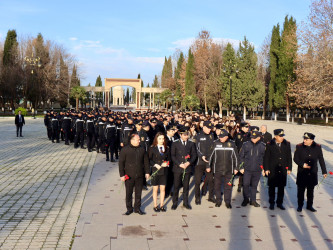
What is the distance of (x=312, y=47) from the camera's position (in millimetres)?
31016

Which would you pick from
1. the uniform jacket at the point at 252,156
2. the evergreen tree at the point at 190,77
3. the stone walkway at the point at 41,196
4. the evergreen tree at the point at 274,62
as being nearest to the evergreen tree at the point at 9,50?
the evergreen tree at the point at 190,77

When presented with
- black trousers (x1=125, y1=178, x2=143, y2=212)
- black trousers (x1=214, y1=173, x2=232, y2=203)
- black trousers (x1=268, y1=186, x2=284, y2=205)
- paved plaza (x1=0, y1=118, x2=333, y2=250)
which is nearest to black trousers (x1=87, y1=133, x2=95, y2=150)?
paved plaza (x1=0, y1=118, x2=333, y2=250)

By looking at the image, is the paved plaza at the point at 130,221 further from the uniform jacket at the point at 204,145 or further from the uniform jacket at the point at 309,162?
the uniform jacket at the point at 204,145

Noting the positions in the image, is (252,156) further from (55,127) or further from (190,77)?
(190,77)

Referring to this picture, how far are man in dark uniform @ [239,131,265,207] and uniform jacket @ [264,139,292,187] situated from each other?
19cm

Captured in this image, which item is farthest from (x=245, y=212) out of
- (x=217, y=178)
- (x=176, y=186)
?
(x=176, y=186)

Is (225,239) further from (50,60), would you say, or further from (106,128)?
(50,60)

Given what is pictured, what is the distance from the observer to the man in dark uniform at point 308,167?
732 cm

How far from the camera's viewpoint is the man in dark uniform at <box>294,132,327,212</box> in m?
7.32

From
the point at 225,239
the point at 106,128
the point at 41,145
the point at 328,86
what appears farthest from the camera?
the point at 328,86

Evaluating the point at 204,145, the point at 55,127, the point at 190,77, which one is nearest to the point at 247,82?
the point at 190,77

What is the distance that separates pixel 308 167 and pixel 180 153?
2982 millimetres

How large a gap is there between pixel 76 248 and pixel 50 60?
61496 mm

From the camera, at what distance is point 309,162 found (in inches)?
289
